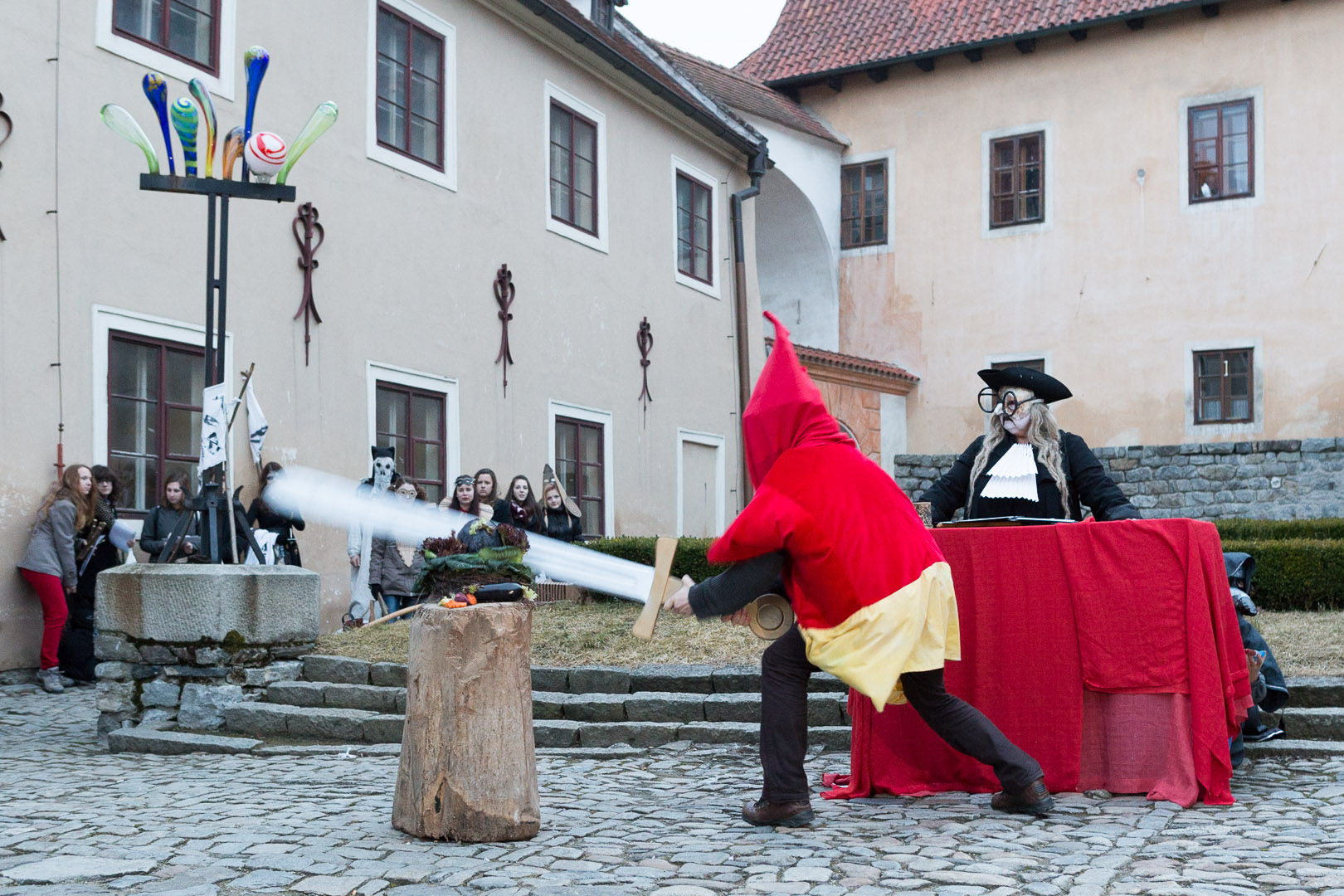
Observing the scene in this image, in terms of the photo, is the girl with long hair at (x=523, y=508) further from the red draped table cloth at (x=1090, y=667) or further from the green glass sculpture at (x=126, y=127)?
the red draped table cloth at (x=1090, y=667)

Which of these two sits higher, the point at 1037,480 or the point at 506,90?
the point at 506,90

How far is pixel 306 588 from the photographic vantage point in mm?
9086

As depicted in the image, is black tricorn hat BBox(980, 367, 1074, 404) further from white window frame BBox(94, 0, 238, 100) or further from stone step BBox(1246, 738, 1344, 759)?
white window frame BBox(94, 0, 238, 100)

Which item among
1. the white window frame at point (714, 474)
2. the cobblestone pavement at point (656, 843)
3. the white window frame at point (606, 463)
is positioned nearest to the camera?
the cobblestone pavement at point (656, 843)

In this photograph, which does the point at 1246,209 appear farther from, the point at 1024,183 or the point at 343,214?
the point at 343,214

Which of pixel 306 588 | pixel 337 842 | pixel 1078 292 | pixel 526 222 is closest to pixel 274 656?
pixel 306 588

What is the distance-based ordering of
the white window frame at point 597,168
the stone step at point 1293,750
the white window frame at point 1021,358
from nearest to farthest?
the stone step at point 1293,750 < the white window frame at point 597,168 < the white window frame at point 1021,358

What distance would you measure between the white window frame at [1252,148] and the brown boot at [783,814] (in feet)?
61.6

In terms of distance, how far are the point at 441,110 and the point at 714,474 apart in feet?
22.2

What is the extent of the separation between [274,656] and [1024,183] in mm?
17349

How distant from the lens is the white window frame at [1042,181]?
75.5ft

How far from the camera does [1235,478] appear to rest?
2091cm

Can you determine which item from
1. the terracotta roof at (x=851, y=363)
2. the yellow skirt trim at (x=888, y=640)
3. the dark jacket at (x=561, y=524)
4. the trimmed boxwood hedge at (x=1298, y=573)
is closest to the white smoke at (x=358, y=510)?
the dark jacket at (x=561, y=524)

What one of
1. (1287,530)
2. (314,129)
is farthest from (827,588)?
(1287,530)
